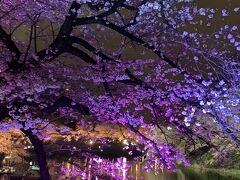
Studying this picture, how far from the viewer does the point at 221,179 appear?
27.8 metres

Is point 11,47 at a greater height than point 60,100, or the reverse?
point 11,47

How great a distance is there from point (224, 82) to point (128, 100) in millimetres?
3928

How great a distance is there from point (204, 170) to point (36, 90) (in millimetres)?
28386

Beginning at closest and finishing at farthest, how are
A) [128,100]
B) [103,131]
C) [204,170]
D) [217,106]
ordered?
1. [217,106]
2. [128,100]
3. [103,131]
4. [204,170]

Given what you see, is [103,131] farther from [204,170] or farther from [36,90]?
[204,170]

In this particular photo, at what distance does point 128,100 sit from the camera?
12023mm

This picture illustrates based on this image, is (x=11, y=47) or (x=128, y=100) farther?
(x=128, y=100)

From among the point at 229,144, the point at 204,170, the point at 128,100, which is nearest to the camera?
the point at 128,100

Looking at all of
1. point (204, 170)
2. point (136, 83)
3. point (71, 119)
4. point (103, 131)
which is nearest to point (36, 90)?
point (136, 83)

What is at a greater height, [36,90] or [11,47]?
[11,47]

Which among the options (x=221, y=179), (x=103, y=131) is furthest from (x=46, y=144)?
(x=221, y=179)

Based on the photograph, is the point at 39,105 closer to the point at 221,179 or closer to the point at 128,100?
the point at 128,100

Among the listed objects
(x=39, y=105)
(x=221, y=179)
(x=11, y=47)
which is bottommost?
(x=221, y=179)

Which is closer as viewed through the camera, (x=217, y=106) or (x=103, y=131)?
(x=217, y=106)
